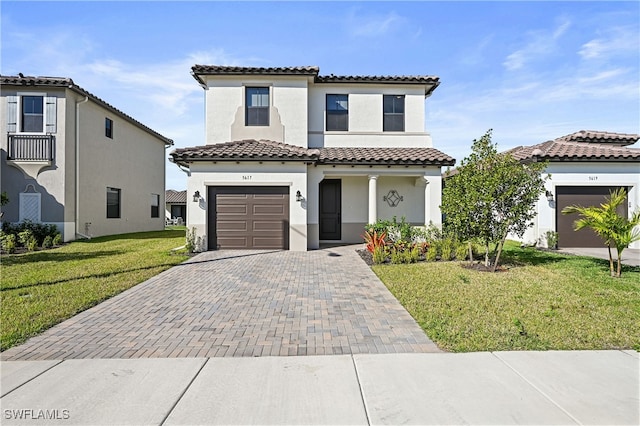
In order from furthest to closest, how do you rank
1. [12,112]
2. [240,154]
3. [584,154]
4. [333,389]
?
1. [12,112]
2. [584,154]
3. [240,154]
4. [333,389]

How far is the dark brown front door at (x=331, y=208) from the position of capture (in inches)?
601

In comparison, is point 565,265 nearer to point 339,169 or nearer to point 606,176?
point 606,176

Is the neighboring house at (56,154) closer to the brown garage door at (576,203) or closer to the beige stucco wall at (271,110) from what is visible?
the beige stucco wall at (271,110)

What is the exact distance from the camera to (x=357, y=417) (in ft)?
9.43

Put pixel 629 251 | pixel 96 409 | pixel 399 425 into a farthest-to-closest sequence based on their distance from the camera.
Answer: pixel 629 251, pixel 96 409, pixel 399 425

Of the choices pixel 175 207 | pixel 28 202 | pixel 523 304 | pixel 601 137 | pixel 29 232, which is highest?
pixel 601 137

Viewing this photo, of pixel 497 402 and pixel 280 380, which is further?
pixel 280 380

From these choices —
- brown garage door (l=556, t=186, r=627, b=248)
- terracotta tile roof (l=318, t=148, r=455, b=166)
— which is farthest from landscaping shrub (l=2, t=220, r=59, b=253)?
brown garage door (l=556, t=186, r=627, b=248)

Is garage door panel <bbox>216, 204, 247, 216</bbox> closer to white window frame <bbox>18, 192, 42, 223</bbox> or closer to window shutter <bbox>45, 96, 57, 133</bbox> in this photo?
white window frame <bbox>18, 192, 42, 223</bbox>

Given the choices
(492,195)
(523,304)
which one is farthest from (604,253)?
(523,304)

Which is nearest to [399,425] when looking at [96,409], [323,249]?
[96,409]

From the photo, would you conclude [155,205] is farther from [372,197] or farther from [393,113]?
[393,113]

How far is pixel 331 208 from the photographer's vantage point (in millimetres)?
15320

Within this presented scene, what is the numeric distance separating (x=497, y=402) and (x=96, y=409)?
12.0 feet
